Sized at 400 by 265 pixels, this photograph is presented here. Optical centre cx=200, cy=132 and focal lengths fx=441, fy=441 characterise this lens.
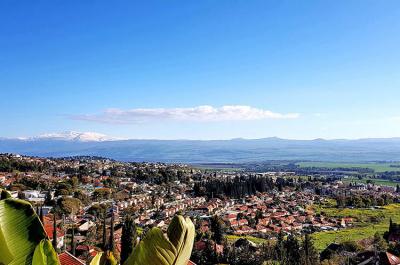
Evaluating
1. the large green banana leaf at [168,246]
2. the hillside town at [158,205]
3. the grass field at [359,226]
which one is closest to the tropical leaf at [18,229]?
the large green banana leaf at [168,246]

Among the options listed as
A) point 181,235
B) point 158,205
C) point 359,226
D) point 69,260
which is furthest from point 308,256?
point 158,205

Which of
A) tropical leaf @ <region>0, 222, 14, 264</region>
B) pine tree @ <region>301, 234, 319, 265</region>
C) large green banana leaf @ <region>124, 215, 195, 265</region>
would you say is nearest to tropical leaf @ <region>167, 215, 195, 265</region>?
large green banana leaf @ <region>124, 215, 195, 265</region>

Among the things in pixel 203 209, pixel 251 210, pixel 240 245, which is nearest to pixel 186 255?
pixel 240 245

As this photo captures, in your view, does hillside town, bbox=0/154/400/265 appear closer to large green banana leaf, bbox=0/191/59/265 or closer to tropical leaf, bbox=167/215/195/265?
large green banana leaf, bbox=0/191/59/265

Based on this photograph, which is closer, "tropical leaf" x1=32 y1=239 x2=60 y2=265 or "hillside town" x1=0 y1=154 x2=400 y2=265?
"tropical leaf" x1=32 y1=239 x2=60 y2=265

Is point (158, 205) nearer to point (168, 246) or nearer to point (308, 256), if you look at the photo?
point (308, 256)

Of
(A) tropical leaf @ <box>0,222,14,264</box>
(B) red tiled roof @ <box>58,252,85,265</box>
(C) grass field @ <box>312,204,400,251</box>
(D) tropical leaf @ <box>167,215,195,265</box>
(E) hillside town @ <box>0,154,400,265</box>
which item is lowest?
(C) grass field @ <box>312,204,400,251</box>

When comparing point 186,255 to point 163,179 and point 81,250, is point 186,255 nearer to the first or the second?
point 81,250

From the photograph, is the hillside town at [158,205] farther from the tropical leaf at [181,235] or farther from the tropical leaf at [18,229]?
the tropical leaf at [181,235]
